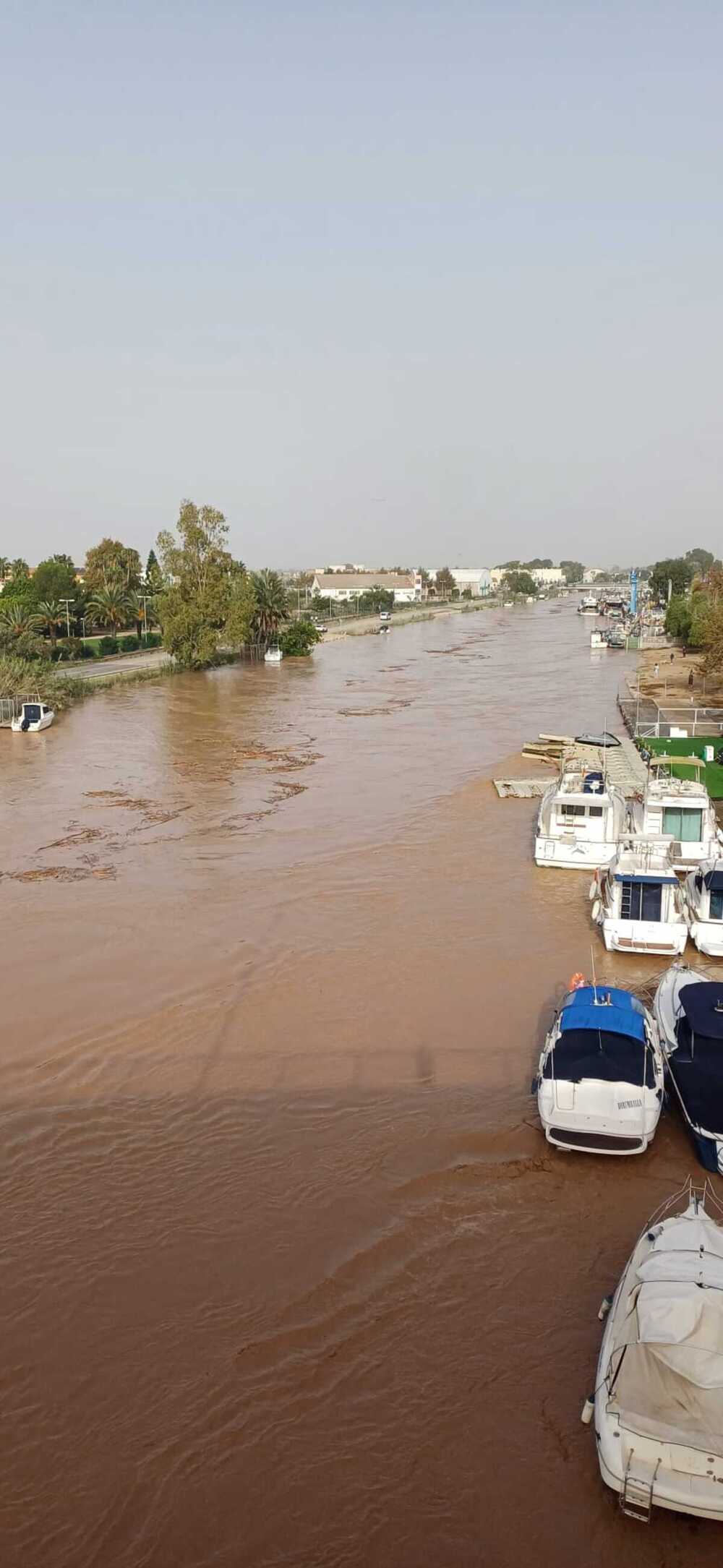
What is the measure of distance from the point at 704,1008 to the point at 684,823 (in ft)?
28.5

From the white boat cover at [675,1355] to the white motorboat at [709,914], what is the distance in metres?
8.57

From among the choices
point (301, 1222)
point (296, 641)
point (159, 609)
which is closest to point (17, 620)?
point (159, 609)

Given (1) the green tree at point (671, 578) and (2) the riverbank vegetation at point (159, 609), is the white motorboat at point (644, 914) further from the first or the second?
(1) the green tree at point (671, 578)

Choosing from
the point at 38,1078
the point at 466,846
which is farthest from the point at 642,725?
the point at 38,1078

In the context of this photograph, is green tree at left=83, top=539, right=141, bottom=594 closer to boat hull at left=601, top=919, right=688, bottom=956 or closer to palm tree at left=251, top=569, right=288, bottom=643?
palm tree at left=251, top=569, right=288, bottom=643

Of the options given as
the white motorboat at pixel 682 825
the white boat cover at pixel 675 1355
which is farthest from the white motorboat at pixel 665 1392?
the white motorboat at pixel 682 825

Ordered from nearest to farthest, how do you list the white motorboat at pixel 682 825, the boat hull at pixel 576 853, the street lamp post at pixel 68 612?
the white motorboat at pixel 682 825
the boat hull at pixel 576 853
the street lamp post at pixel 68 612

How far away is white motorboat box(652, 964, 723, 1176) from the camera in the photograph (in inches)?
388

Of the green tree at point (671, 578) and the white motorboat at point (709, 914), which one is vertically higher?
the green tree at point (671, 578)

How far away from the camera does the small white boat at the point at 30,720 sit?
3809 centimetres

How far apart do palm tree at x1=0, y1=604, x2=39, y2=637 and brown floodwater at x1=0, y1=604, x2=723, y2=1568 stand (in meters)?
30.6

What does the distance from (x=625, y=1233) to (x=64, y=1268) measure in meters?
4.77

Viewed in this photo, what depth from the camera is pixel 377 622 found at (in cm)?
11256

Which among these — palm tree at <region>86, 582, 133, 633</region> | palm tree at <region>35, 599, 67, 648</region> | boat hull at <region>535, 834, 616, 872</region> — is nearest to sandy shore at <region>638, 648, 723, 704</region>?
boat hull at <region>535, 834, 616, 872</region>
